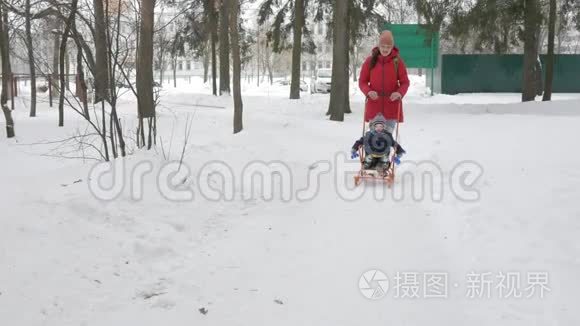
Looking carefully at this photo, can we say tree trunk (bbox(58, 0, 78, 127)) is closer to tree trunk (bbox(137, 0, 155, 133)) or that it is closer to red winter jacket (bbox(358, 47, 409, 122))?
tree trunk (bbox(137, 0, 155, 133))

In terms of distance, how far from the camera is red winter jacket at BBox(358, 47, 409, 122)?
23.8ft

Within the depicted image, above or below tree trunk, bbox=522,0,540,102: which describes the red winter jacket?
below

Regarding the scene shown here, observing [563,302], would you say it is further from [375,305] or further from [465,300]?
[375,305]

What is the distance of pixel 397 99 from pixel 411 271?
337 centimetres

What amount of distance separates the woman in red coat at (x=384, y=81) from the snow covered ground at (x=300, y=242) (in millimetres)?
985

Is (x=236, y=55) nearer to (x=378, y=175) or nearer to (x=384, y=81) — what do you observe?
(x=384, y=81)

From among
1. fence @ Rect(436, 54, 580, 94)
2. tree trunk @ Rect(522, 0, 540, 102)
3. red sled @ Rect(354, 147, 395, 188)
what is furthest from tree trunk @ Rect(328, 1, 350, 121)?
fence @ Rect(436, 54, 580, 94)

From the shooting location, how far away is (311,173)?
8102mm

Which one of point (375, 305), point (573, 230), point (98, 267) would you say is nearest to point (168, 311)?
point (98, 267)

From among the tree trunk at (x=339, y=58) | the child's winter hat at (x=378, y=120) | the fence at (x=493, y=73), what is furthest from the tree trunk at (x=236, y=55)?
the fence at (x=493, y=73)

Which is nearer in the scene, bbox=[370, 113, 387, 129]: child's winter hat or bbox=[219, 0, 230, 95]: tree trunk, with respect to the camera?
bbox=[370, 113, 387, 129]: child's winter hat

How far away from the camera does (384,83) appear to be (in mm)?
7301

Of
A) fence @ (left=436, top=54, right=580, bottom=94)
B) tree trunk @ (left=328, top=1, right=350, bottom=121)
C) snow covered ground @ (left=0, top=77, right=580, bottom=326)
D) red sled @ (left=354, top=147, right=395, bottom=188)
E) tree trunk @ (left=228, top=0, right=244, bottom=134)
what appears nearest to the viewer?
snow covered ground @ (left=0, top=77, right=580, bottom=326)

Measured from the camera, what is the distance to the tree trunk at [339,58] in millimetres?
14641
